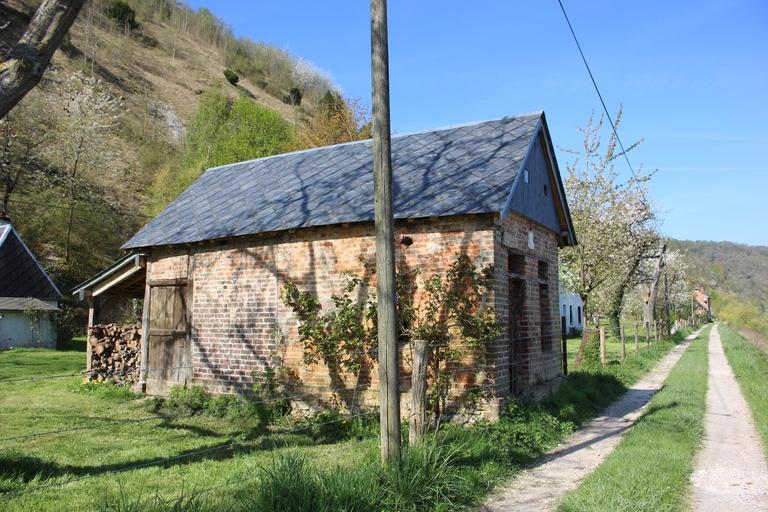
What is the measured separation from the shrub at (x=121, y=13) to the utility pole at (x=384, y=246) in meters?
84.7

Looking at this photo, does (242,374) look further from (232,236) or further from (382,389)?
(382,389)

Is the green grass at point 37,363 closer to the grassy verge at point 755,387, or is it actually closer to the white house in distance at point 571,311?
the grassy verge at point 755,387

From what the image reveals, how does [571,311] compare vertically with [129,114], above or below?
below

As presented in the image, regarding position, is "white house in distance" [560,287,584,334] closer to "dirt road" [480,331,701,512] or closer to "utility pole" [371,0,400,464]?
"dirt road" [480,331,701,512]

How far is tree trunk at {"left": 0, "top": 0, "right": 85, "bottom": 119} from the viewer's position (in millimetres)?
5594

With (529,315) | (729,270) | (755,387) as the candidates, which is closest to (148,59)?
(529,315)

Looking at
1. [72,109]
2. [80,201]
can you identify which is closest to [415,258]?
[80,201]

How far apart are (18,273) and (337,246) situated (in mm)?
22755

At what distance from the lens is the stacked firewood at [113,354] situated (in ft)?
48.8

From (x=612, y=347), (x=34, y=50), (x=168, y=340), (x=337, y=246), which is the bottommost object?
(x=612, y=347)

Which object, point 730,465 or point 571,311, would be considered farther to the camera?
point 571,311

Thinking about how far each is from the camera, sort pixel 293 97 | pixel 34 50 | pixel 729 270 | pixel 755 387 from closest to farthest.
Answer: pixel 34 50 < pixel 755 387 < pixel 293 97 < pixel 729 270

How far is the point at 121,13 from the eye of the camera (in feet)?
258

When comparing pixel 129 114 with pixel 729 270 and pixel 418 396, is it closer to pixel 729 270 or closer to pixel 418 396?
pixel 418 396
